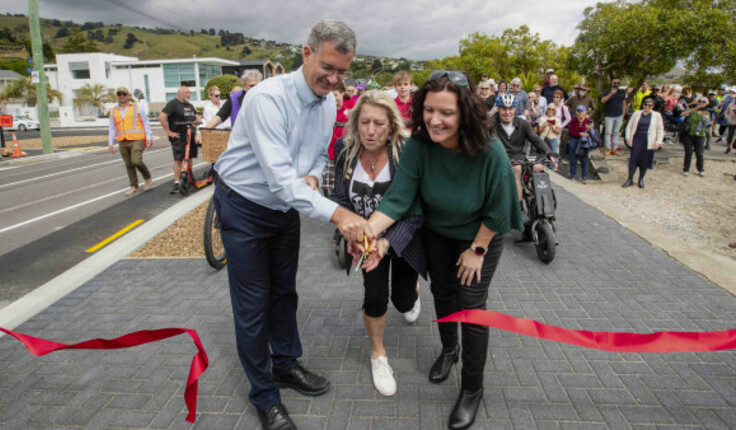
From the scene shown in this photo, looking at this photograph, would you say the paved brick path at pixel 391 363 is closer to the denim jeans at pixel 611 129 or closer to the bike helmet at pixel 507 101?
the bike helmet at pixel 507 101

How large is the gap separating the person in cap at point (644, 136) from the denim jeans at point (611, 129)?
342cm

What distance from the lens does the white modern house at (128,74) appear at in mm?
79062

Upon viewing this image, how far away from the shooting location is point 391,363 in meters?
3.21

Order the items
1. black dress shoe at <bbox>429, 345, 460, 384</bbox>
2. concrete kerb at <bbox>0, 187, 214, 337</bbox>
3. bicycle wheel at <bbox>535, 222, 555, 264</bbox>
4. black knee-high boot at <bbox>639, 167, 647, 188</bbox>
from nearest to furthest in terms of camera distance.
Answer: black dress shoe at <bbox>429, 345, 460, 384</bbox>
concrete kerb at <bbox>0, 187, 214, 337</bbox>
bicycle wheel at <bbox>535, 222, 555, 264</bbox>
black knee-high boot at <bbox>639, 167, 647, 188</bbox>

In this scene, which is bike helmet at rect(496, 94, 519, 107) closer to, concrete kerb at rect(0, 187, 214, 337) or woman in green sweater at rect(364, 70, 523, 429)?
woman in green sweater at rect(364, 70, 523, 429)

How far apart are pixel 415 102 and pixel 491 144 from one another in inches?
18.9

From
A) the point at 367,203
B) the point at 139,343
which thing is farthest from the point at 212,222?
the point at 367,203

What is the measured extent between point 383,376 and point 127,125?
8240mm

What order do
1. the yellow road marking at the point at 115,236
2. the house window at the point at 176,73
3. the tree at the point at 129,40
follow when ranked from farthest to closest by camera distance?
the tree at the point at 129,40, the house window at the point at 176,73, the yellow road marking at the point at 115,236

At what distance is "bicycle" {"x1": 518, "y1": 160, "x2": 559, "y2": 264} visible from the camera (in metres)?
5.13

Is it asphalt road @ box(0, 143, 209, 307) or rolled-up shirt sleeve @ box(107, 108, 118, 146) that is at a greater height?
rolled-up shirt sleeve @ box(107, 108, 118, 146)

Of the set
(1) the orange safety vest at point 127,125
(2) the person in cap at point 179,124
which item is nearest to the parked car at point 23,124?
(1) the orange safety vest at point 127,125

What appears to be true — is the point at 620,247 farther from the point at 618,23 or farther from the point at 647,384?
the point at 618,23

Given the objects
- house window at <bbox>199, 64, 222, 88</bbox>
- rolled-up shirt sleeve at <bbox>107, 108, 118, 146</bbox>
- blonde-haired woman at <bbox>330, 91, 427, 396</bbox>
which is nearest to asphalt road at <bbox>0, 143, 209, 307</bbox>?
rolled-up shirt sleeve at <bbox>107, 108, 118, 146</bbox>
